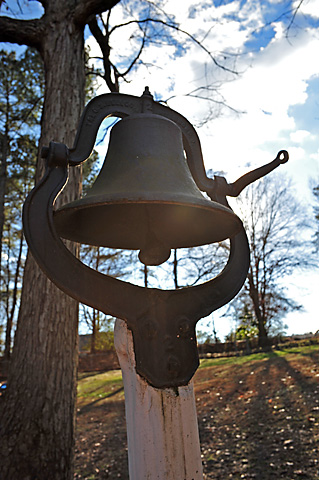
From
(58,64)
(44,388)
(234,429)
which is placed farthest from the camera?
(234,429)

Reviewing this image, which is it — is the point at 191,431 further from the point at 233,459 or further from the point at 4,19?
the point at 4,19

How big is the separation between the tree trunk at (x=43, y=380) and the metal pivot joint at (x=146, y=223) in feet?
4.69

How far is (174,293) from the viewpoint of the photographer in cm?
141

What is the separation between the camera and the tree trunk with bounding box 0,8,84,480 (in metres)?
2.76

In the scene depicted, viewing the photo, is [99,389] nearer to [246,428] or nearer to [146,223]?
[246,428]

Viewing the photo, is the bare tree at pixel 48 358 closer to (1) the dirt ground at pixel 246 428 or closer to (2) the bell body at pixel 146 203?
(2) the bell body at pixel 146 203

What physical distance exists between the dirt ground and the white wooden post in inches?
120

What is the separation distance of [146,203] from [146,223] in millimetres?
147

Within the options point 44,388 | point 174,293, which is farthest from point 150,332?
point 44,388

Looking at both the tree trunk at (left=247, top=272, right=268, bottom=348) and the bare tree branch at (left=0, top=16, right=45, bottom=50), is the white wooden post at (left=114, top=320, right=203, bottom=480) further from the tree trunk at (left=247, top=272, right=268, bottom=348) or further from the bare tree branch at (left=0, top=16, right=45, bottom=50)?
the tree trunk at (left=247, top=272, right=268, bottom=348)

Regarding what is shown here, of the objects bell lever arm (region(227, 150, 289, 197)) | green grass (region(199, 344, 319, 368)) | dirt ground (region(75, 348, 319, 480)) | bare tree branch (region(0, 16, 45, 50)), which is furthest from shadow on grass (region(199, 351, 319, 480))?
bare tree branch (region(0, 16, 45, 50))

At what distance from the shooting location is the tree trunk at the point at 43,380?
2.76 metres

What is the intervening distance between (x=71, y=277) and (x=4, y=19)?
3.94m

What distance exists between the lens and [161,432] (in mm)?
1223
